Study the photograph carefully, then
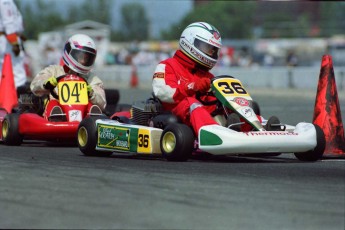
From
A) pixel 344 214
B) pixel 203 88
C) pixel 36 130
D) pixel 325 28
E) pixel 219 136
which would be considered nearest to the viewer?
pixel 344 214

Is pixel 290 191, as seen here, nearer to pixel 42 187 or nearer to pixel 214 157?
pixel 42 187

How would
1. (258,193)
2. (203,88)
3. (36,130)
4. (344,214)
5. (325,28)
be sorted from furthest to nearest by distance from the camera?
(325,28) < (36,130) < (203,88) < (258,193) < (344,214)

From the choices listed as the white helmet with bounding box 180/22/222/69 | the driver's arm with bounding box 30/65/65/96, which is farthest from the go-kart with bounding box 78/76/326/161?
the driver's arm with bounding box 30/65/65/96

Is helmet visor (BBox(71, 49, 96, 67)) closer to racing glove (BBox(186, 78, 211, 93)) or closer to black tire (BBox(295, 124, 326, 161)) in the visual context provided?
racing glove (BBox(186, 78, 211, 93))

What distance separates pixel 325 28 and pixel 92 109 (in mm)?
31795

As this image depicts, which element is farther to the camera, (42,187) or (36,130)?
(36,130)

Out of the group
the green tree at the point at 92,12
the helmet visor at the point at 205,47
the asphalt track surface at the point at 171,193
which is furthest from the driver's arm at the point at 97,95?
the green tree at the point at 92,12

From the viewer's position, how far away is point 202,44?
8.53m

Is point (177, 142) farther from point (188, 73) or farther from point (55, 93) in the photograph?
point (55, 93)

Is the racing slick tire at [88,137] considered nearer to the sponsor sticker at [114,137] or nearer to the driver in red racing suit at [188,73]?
the sponsor sticker at [114,137]

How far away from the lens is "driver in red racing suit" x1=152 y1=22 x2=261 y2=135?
8117 mm

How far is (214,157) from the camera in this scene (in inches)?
328

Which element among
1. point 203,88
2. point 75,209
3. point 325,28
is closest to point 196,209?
point 75,209

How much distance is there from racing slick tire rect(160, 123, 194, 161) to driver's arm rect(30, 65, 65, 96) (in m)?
2.65
